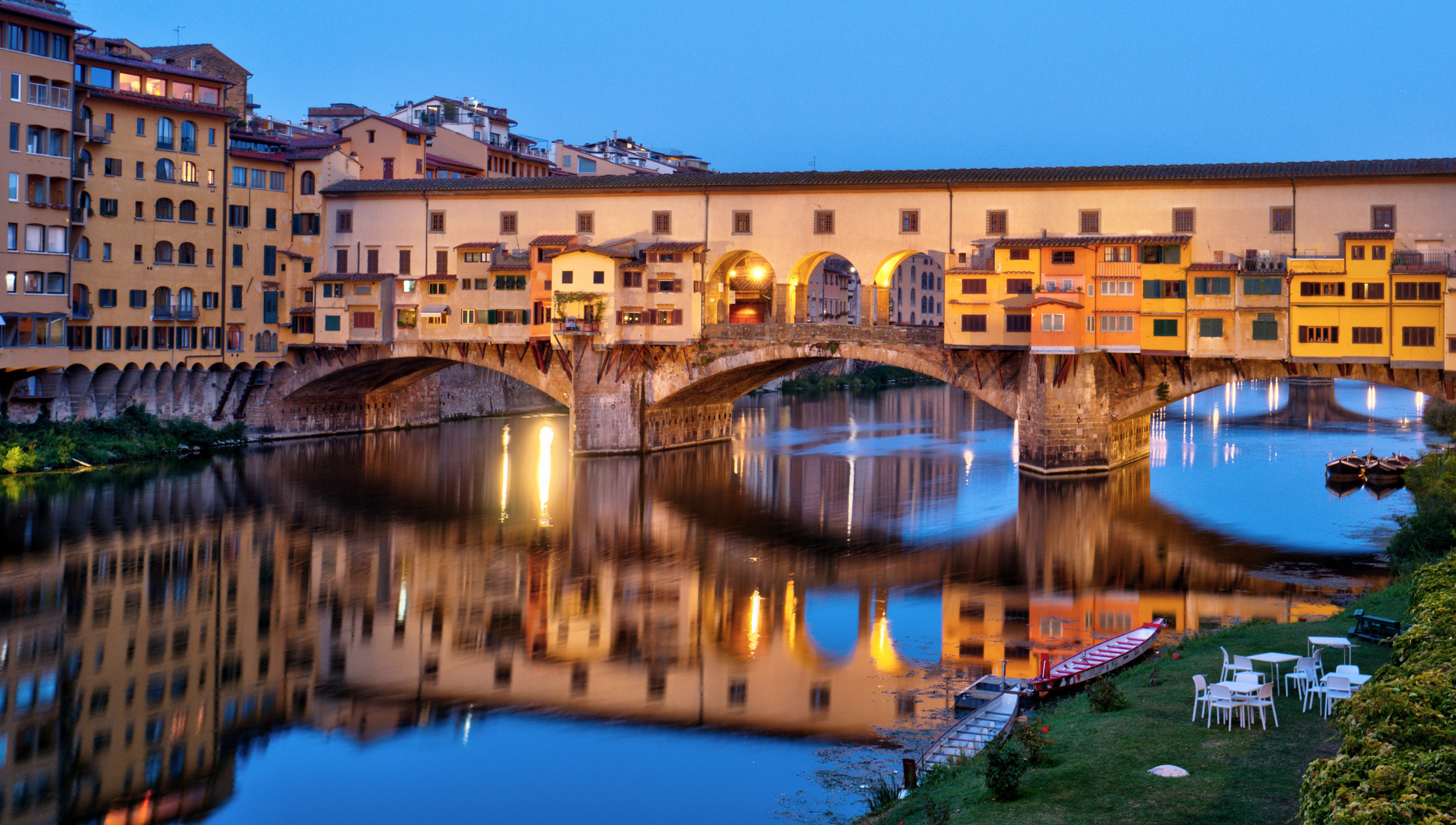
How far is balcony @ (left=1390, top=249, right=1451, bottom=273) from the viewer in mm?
38469

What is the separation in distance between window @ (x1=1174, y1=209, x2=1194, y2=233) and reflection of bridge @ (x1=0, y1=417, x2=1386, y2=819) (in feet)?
28.5

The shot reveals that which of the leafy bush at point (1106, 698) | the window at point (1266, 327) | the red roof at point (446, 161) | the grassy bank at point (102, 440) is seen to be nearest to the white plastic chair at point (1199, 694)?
the leafy bush at point (1106, 698)

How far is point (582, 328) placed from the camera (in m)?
48.4

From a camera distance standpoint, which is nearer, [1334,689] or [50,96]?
[1334,689]

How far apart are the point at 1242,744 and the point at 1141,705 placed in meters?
2.59

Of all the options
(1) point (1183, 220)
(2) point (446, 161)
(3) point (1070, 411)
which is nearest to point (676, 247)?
(3) point (1070, 411)

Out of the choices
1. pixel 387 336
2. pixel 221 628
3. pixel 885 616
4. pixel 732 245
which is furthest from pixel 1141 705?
pixel 387 336

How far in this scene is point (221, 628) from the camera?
2484 cm

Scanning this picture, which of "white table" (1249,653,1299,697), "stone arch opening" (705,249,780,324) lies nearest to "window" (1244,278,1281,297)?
"stone arch opening" (705,249,780,324)

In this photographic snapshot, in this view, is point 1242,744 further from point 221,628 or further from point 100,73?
point 100,73

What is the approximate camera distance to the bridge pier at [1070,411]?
1695 inches

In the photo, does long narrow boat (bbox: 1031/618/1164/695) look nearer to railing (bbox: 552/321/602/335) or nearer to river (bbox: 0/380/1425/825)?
river (bbox: 0/380/1425/825)

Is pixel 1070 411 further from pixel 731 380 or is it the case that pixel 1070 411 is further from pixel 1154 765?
pixel 1154 765

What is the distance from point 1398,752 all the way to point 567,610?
19529mm
